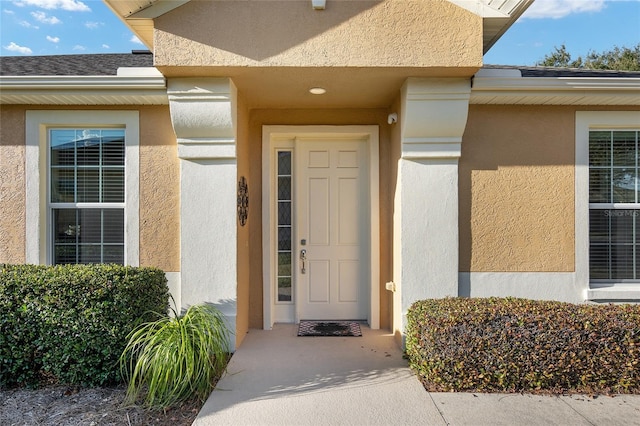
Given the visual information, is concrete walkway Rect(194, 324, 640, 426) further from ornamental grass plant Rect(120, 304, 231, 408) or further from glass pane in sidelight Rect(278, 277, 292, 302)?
glass pane in sidelight Rect(278, 277, 292, 302)

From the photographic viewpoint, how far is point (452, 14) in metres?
3.81

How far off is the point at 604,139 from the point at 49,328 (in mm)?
6403

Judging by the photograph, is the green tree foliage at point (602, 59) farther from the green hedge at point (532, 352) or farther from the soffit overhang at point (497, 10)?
the green hedge at point (532, 352)

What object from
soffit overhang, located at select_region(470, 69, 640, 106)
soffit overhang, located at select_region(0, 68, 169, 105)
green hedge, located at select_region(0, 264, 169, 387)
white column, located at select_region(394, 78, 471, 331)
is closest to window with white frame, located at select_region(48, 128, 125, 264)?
soffit overhang, located at select_region(0, 68, 169, 105)

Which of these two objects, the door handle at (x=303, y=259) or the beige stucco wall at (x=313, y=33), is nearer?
the beige stucco wall at (x=313, y=33)

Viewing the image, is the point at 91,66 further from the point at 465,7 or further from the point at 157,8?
the point at 465,7

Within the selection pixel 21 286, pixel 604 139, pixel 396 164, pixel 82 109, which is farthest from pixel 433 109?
pixel 21 286

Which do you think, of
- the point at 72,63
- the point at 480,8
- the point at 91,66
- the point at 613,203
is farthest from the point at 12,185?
the point at 613,203

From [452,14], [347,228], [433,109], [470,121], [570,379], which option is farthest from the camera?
[347,228]

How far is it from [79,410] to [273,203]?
3.15m

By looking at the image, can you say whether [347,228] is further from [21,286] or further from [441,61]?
[21,286]

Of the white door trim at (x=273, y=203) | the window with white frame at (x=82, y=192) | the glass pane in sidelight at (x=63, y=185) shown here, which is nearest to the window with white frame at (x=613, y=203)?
the white door trim at (x=273, y=203)

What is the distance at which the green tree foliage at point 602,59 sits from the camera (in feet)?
65.3

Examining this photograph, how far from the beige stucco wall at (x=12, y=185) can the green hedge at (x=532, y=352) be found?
4860 mm
